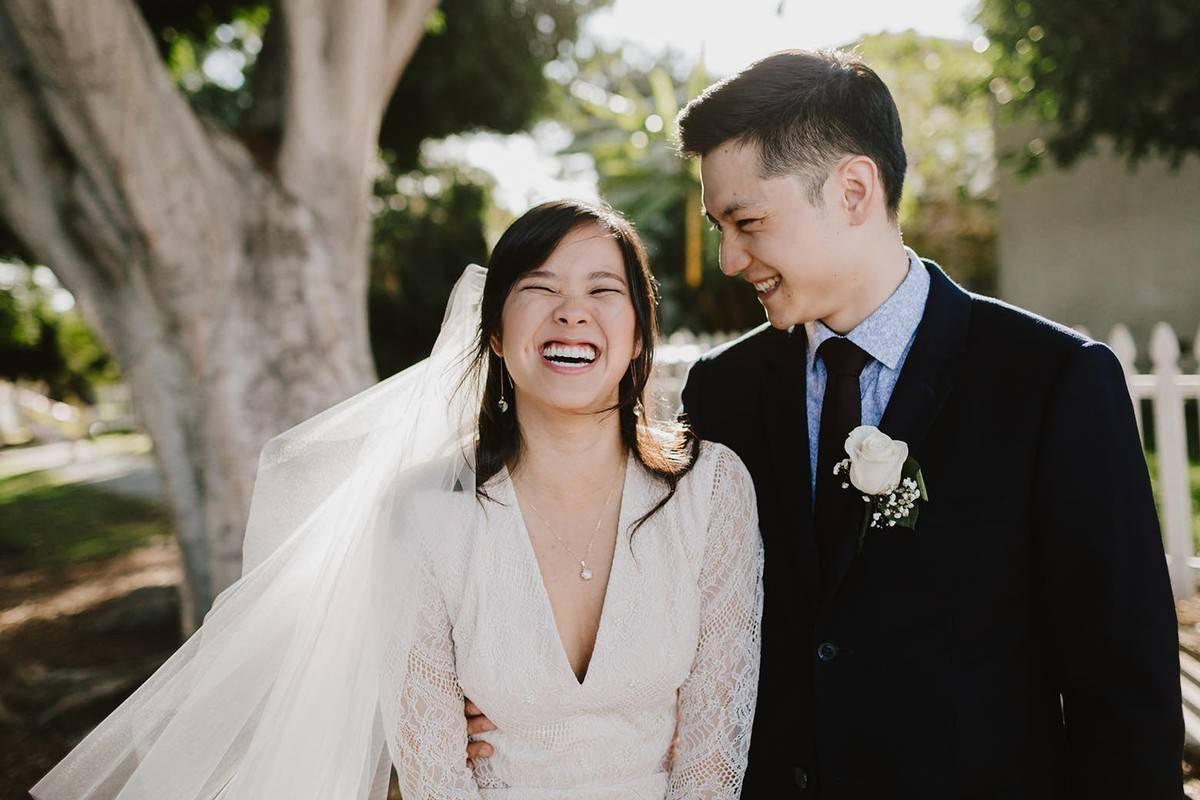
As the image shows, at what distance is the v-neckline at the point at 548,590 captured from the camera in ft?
7.05

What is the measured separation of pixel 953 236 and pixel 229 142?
2026cm

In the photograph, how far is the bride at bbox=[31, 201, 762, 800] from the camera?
2.13 metres

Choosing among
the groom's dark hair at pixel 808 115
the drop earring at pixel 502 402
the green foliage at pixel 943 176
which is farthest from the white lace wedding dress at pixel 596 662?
the green foliage at pixel 943 176

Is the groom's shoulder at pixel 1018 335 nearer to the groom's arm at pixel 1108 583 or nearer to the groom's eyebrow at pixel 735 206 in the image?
the groom's arm at pixel 1108 583

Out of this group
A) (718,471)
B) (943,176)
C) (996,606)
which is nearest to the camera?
(996,606)

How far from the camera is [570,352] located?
2207 millimetres

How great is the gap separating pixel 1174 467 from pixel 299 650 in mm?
4696

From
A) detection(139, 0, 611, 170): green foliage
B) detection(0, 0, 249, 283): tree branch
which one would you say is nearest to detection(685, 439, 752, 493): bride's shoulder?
detection(0, 0, 249, 283): tree branch

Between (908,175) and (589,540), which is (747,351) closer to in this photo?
(589,540)

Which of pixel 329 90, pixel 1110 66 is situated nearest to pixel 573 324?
pixel 329 90

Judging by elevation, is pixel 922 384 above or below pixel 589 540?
above

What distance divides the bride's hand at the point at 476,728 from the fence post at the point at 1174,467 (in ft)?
13.9

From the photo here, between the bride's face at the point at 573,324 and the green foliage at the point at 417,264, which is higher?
the green foliage at the point at 417,264

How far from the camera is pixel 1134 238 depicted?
11.5m
